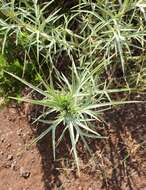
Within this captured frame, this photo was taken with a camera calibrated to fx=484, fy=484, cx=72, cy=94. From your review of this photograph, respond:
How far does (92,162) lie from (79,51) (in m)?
0.44

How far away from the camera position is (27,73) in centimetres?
201

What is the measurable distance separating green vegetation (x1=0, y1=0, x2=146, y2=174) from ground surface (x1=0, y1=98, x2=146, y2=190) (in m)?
0.07

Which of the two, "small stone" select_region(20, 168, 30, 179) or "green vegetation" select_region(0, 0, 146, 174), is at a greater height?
"green vegetation" select_region(0, 0, 146, 174)

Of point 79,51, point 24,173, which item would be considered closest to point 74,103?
point 79,51

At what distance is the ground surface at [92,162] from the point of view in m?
1.90

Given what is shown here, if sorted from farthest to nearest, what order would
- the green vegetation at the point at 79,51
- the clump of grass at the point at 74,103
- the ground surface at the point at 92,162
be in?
the ground surface at the point at 92,162 → the green vegetation at the point at 79,51 → the clump of grass at the point at 74,103

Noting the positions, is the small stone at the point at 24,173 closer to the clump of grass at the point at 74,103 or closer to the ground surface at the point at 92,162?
the ground surface at the point at 92,162

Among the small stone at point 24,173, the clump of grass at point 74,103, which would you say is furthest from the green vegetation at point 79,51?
the small stone at point 24,173

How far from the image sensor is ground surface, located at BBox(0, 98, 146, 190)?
74.6 inches

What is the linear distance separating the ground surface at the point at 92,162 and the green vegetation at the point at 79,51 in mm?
68

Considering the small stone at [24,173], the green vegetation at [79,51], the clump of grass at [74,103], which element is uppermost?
the green vegetation at [79,51]

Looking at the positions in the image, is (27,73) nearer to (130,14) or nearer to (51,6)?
(51,6)

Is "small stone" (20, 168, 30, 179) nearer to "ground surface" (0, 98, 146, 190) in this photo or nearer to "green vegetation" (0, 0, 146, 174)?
"ground surface" (0, 98, 146, 190)

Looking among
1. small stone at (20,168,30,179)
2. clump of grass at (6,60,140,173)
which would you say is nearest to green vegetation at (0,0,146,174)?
clump of grass at (6,60,140,173)
